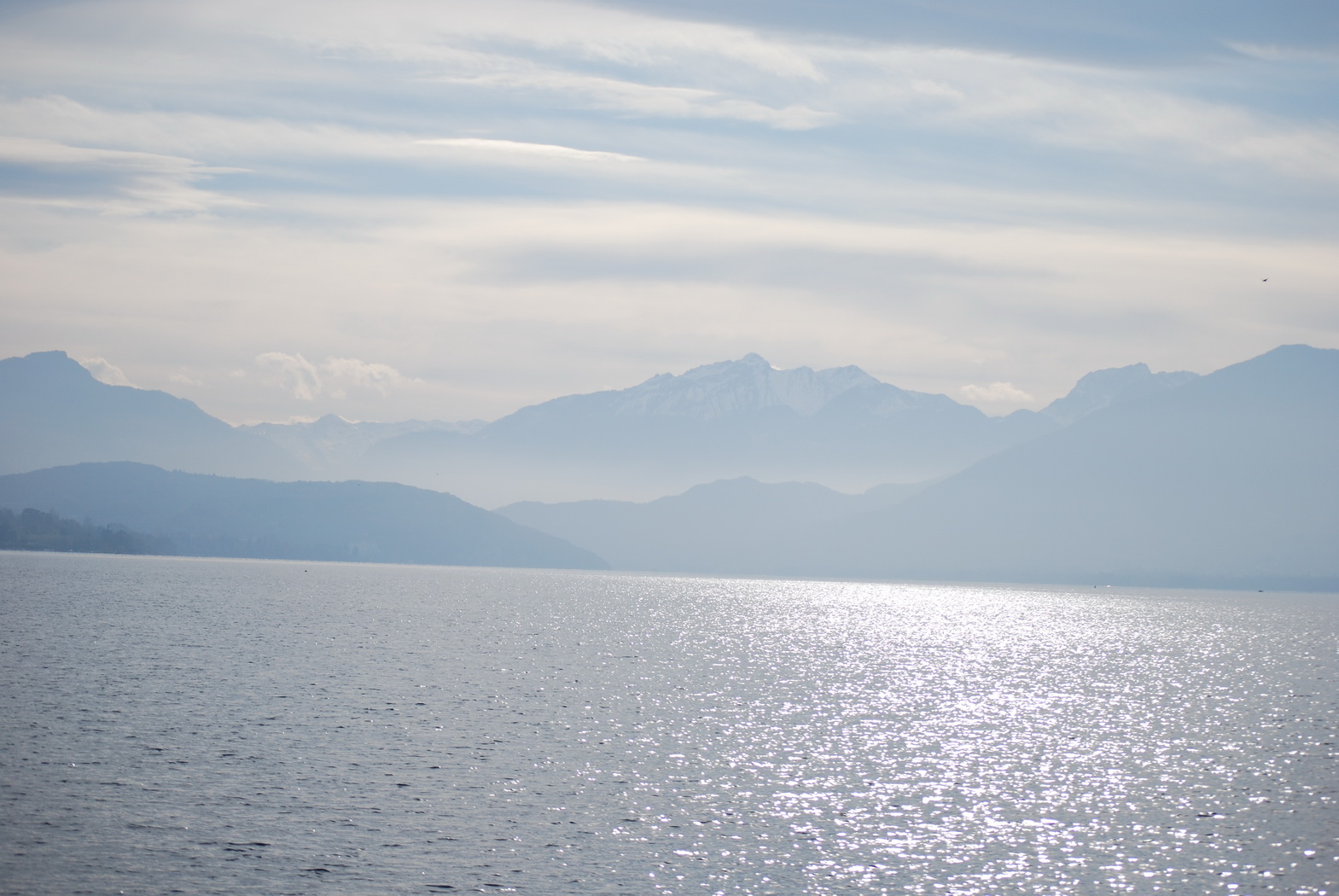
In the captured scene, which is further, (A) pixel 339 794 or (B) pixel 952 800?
(B) pixel 952 800

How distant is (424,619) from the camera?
189875 mm

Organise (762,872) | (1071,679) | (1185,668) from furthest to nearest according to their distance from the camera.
Answer: (1185,668), (1071,679), (762,872)

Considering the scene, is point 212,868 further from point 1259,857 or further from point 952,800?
point 1259,857

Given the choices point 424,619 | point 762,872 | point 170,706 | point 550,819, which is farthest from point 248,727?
point 424,619

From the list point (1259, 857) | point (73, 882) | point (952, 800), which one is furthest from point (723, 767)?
point (73, 882)

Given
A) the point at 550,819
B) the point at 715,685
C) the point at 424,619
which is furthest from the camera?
the point at 424,619

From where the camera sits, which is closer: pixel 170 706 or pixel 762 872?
pixel 762 872

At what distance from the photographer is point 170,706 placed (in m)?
79.6

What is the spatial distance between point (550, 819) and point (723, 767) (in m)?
16.5

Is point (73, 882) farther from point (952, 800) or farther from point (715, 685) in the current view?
point (715, 685)

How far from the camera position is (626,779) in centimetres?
6234

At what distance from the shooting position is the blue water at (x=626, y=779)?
45719 mm

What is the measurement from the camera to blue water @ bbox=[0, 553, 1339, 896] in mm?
45719

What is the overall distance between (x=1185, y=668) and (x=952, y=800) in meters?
104
